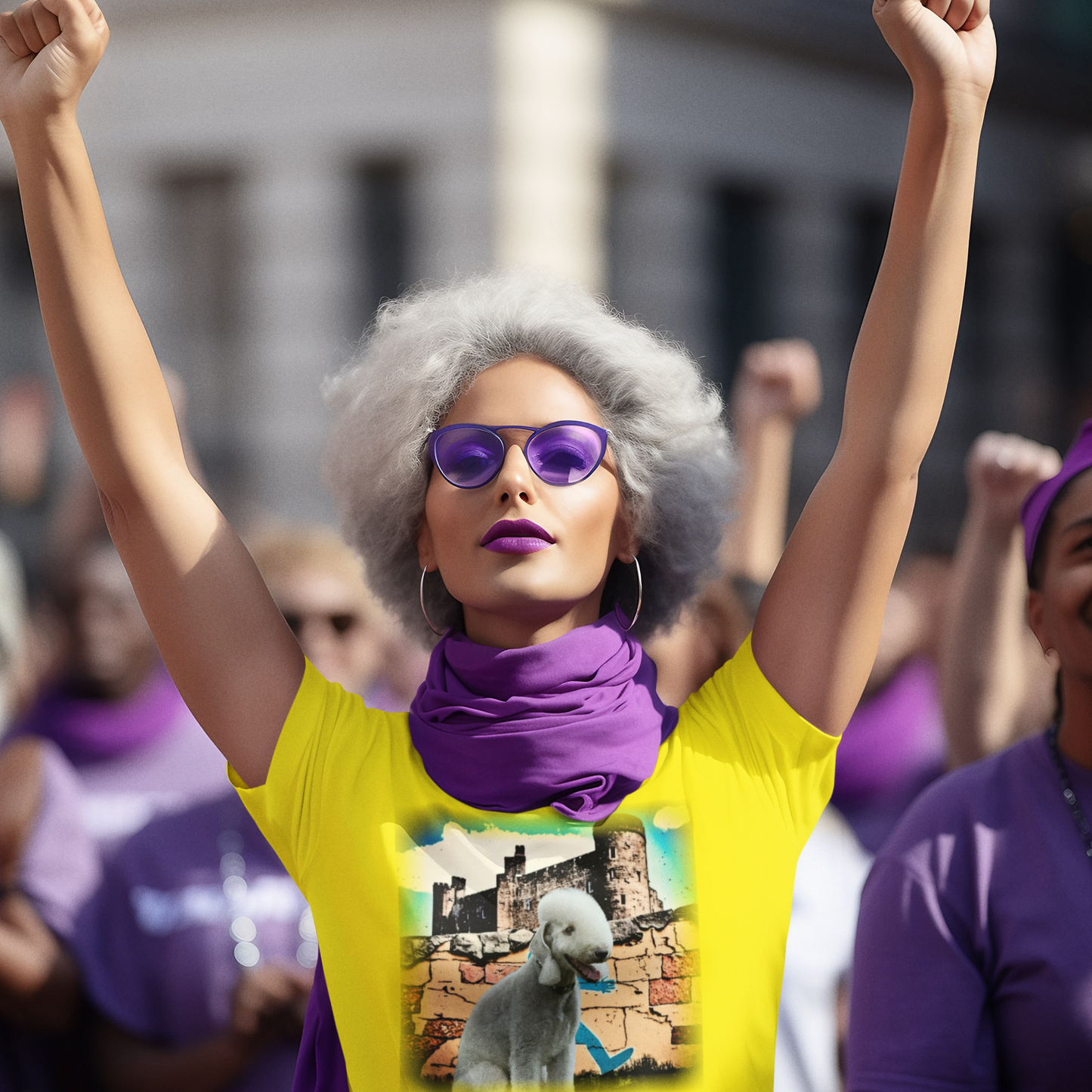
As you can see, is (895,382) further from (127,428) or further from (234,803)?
(234,803)

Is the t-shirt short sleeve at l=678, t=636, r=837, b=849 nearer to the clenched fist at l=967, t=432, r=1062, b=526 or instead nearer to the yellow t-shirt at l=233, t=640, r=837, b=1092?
the yellow t-shirt at l=233, t=640, r=837, b=1092

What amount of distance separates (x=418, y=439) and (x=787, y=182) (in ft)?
47.1

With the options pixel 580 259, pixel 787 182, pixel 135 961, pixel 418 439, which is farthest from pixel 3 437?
pixel 787 182

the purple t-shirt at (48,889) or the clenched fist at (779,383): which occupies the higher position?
the clenched fist at (779,383)

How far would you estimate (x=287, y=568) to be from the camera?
10.8 ft

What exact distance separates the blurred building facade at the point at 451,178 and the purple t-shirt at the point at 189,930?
32.9 ft

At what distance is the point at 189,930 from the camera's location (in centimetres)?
289

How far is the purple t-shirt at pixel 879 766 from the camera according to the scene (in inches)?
137

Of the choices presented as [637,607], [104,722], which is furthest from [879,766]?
[104,722]

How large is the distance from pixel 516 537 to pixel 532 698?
0.65 feet

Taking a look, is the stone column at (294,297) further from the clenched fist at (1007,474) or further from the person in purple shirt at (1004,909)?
the person in purple shirt at (1004,909)

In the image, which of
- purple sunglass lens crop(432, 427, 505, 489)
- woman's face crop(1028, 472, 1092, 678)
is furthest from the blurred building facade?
purple sunglass lens crop(432, 427, 505, 489)

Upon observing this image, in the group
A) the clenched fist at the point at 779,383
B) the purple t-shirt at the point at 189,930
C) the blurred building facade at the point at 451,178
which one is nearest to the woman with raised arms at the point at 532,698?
the purple t-shirt at the point at 189,930

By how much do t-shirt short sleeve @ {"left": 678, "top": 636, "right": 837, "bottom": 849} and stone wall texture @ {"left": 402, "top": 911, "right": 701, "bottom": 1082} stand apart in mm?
198
